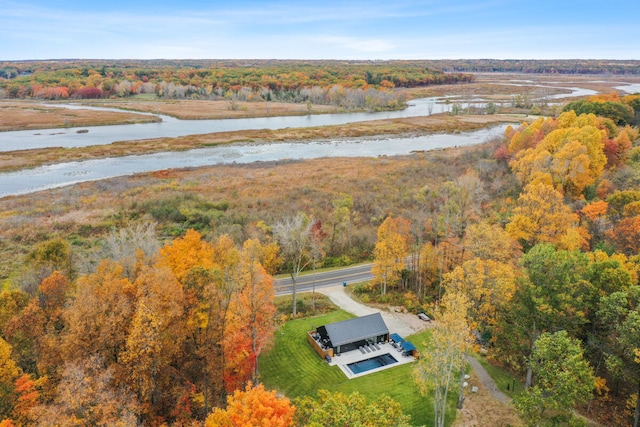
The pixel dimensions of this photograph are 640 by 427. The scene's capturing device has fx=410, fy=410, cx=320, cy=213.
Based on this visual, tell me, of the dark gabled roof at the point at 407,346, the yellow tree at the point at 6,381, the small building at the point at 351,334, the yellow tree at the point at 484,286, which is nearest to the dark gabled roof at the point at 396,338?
the small building at the point at 351,334

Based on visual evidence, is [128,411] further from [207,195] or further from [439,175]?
[439,175]

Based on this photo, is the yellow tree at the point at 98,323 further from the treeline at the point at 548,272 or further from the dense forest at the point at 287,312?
the treeline at the point at 548,272

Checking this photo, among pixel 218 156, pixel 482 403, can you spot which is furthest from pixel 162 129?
Result: pixel 482 403

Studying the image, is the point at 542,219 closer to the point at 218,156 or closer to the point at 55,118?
the point at 218,156

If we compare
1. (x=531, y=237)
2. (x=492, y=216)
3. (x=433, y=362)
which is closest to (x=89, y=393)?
(x=433, y=362)

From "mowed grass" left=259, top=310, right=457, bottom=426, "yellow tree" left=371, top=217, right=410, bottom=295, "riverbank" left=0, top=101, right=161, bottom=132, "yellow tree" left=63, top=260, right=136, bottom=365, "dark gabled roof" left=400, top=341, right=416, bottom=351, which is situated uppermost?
"riverbank" left=0, top=101, right=161, bottom=132

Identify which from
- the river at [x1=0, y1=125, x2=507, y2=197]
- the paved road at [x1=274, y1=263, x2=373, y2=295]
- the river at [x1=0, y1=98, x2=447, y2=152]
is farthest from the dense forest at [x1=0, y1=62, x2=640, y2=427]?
the river at [x1=0, y1=98, x2=447, y2=152]

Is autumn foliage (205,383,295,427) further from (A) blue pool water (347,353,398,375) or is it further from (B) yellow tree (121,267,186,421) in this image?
(A) blue pool water (347,353,398,375)
